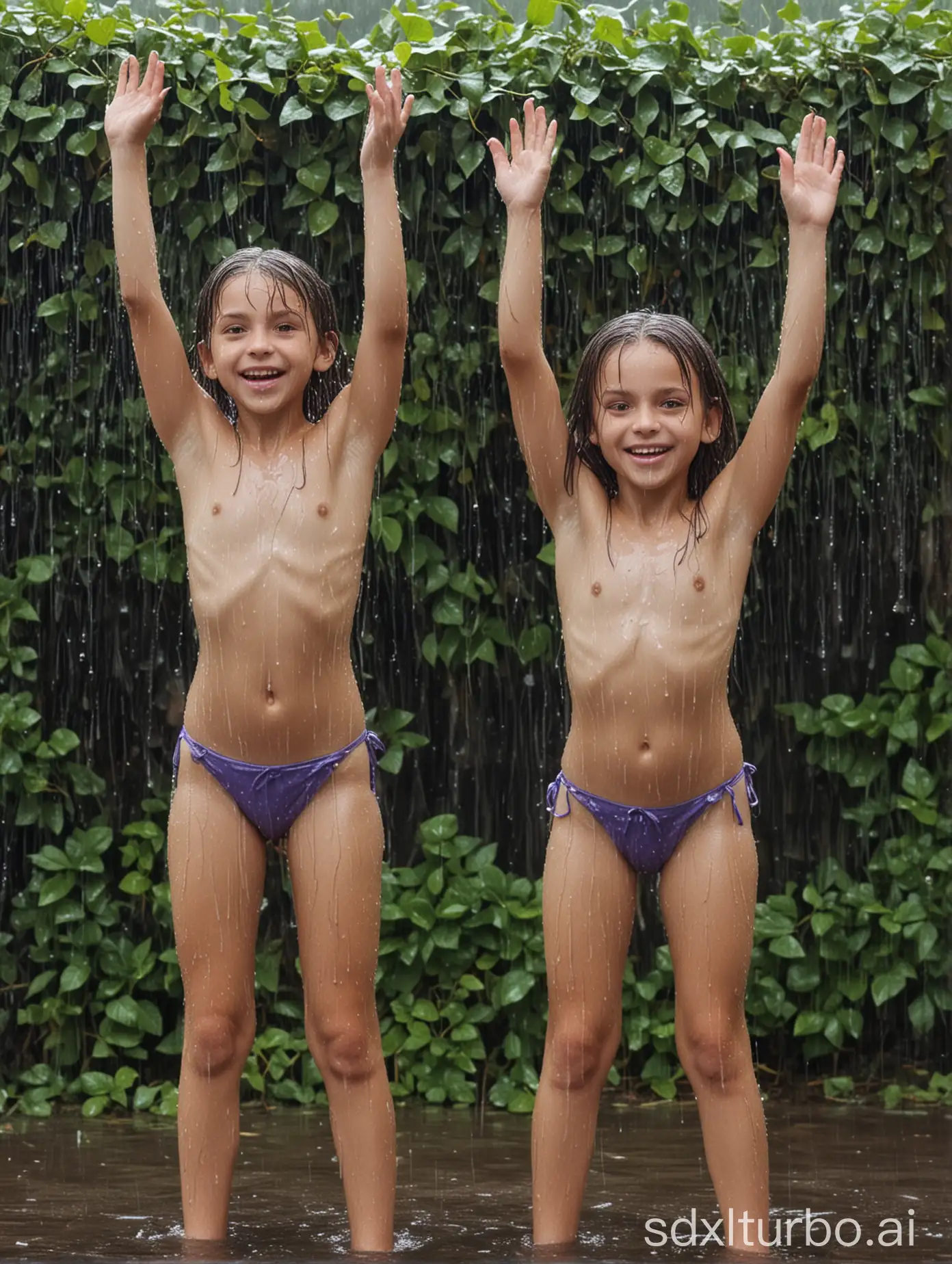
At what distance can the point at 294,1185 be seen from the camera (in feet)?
15.1

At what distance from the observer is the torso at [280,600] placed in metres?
3.69

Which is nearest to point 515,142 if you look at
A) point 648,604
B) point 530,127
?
point 530,127

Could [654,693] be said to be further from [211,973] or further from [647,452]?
[211,973]

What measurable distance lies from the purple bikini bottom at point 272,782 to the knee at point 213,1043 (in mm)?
409

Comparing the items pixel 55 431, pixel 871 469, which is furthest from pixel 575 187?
pixel 55 431

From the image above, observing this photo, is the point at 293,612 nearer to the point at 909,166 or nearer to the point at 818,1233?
the point at 818,1233

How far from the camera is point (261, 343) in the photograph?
12.3 ft

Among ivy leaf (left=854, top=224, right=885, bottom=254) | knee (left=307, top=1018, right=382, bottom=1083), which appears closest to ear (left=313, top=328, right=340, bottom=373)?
knee (left=307, top=1018, right=382, bottom=1083)

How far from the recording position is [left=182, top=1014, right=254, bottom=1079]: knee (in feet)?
12.0

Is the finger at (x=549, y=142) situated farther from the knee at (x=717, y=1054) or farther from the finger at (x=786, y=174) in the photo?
the knee at (x=717, y=1054)

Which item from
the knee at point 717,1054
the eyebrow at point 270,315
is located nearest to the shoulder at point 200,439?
the eyebrow at point 270,315

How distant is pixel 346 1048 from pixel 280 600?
3.07ft

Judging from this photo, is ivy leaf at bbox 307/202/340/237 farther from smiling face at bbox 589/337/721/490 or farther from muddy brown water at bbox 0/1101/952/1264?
muddy brown water at bbox 0/1101/952/1264

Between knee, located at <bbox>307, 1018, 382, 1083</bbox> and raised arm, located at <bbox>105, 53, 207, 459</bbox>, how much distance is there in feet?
4.20
